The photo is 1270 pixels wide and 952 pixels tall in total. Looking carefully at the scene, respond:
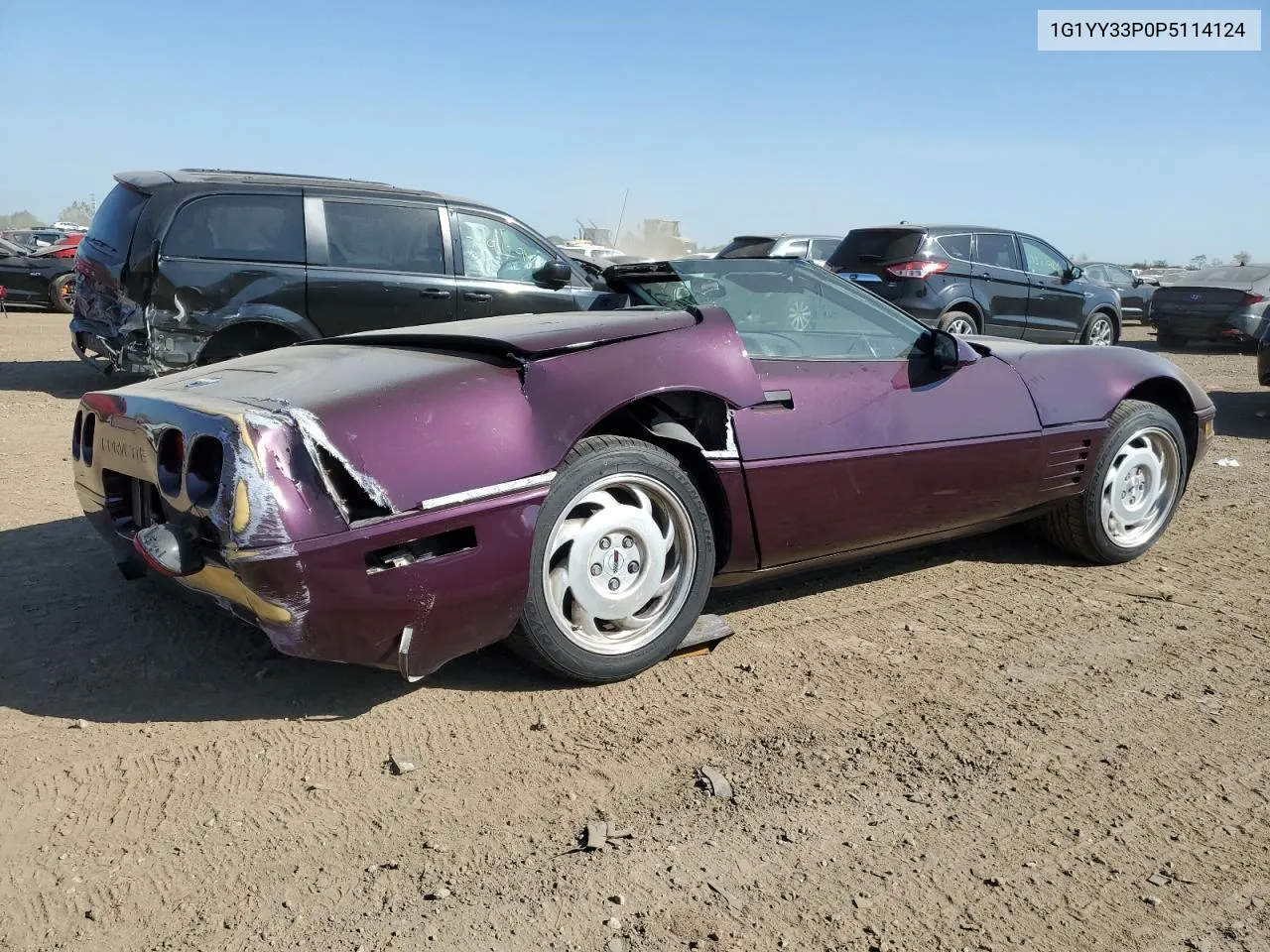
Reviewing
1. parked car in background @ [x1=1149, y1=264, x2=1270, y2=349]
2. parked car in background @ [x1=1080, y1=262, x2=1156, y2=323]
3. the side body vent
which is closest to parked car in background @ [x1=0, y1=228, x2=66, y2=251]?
parked car in background @ [x1=1080, y1=262, x2=1156, y2=323]

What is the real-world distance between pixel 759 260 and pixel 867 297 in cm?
45

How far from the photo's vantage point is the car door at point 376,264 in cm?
757

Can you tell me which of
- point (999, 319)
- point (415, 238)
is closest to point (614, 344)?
point (415, 238)

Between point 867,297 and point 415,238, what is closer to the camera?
point 867,297

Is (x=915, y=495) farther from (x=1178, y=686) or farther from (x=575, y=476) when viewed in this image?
(x=575, y=476)

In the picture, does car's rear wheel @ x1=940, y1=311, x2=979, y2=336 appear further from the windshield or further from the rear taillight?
the windshield

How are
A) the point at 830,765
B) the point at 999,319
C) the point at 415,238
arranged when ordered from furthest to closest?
1. the point at 999,319
2. the point at 415,238
3. the point at 830,765

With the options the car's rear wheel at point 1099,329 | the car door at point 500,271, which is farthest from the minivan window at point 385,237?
the car's rear wheel at point 1099,329

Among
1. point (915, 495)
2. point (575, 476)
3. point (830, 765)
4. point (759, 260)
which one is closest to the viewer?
point (830, 765)

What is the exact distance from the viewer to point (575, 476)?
9.80 ft

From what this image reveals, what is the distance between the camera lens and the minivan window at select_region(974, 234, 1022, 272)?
37.7ft

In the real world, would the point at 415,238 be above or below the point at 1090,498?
above

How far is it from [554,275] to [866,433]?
Answer: 5.01 m

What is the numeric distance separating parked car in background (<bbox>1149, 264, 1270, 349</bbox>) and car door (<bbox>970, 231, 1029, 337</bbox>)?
4332 millimetres
